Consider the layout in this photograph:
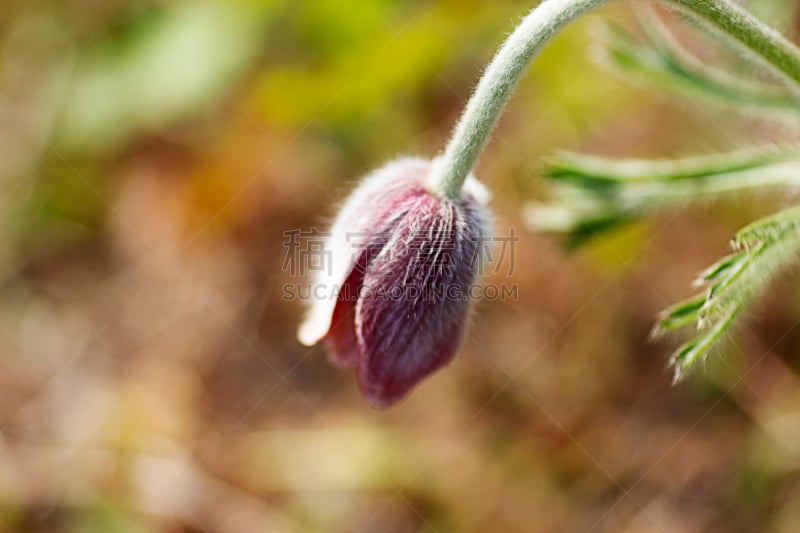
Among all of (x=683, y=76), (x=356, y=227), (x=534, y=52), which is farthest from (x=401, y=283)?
(x=683, y=76)

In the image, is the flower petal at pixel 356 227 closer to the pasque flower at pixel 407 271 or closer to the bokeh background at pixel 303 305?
the pasque flower at pixel 407 271

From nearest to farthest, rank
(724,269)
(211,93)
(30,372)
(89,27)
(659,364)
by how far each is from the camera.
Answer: (724,269) < (659,364) < (30,372) < (211,93) < (89,27)

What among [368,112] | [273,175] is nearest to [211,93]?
[273,175]

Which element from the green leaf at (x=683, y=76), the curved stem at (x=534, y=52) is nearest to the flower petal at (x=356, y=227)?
the curved stem at (x=534, y=52)

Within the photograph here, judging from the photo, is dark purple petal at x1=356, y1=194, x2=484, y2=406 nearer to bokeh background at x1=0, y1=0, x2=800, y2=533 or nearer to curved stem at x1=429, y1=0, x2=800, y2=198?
curved stem at x1=429, y1=0, x2=800, y2=198

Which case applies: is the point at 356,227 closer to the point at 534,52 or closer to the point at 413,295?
the point at 413,295

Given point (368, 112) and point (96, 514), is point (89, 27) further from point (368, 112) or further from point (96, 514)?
point (96, 514)
